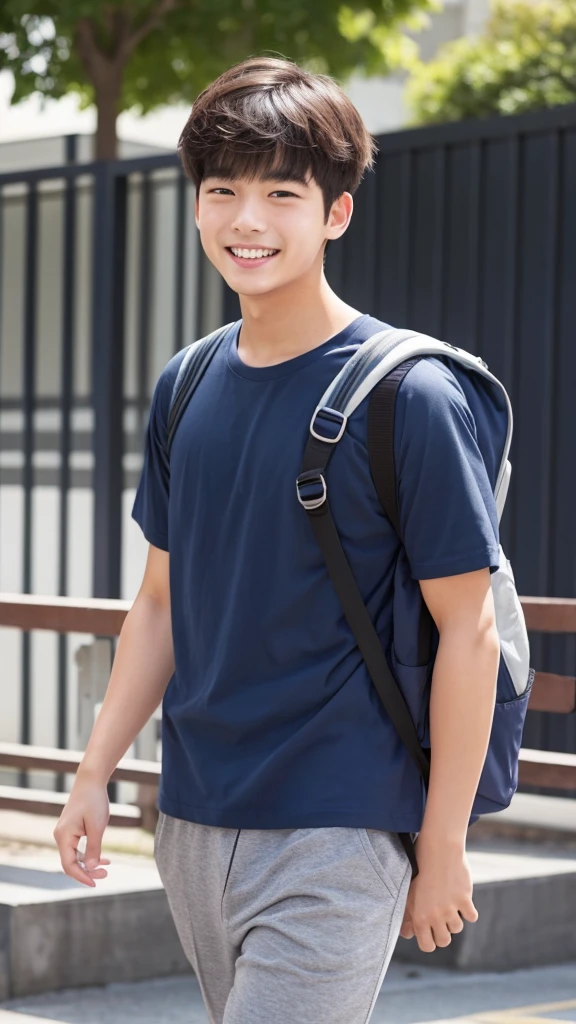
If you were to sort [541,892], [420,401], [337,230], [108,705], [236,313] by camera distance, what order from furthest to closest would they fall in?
[236,313], [541,892], [108,705], [337,230], [420,401]

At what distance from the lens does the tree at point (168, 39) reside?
34.5 feet

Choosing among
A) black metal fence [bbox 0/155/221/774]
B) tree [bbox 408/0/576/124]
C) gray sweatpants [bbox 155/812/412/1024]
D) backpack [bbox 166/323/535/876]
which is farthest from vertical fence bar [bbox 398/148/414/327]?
tree [bbox 408/0/576/124]

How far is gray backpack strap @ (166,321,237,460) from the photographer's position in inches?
92.0

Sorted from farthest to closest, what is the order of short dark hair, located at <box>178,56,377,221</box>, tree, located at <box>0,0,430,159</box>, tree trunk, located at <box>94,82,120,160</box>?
tree, located at <box>0,0,430,159</box>, tree trunk, located at <box>94,82,120,160</box>, short dark hair, located at <box>178,56,377,221</box>

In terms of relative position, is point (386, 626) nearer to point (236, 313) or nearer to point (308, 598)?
point (308, 598)

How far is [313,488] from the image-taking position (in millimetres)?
2041

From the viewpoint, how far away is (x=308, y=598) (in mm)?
2072

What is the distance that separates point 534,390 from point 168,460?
10.8ft

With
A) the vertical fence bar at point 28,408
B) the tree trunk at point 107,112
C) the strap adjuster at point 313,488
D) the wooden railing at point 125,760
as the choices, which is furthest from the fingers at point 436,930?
the tree trunk at point 107,112

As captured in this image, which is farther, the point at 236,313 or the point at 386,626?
the point at 236,313

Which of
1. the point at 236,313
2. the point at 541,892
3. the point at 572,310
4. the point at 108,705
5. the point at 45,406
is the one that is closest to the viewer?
the point at 108,705

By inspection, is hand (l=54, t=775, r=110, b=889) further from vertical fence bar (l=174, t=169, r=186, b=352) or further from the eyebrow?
vertical fence bar (l=174, t=169, r=186, b=352)

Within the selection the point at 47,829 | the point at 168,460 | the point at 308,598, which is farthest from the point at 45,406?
the point at 308,598

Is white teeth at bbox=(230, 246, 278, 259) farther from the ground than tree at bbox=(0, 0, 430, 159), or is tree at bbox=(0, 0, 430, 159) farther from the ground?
tree at bbox=(0, 0, 430, 159)
